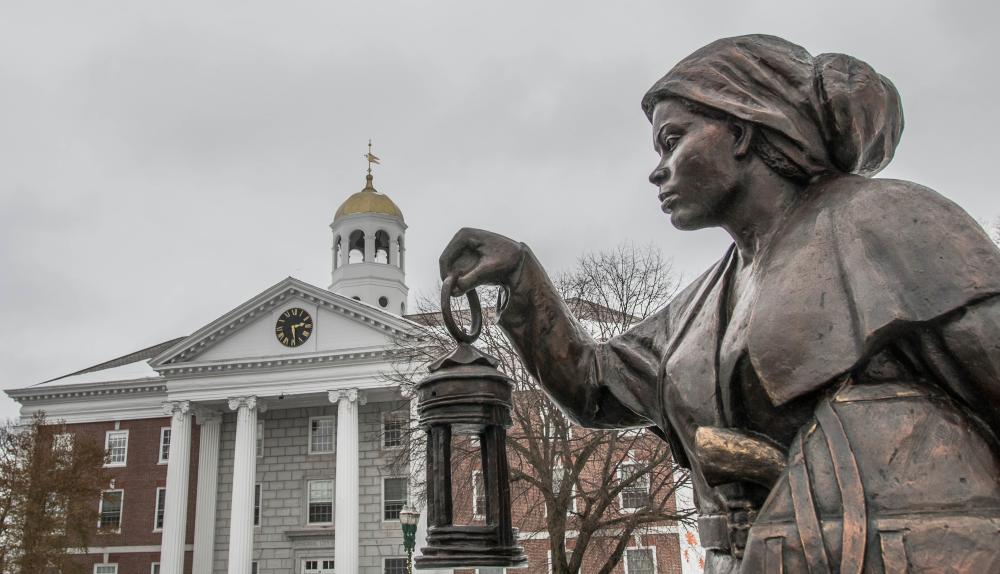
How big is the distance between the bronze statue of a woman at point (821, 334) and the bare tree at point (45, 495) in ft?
124

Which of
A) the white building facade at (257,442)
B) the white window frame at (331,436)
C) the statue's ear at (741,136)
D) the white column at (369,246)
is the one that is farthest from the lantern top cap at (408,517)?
the white column at (369,246)

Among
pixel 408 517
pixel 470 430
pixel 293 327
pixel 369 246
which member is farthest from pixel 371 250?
pixel 470 430

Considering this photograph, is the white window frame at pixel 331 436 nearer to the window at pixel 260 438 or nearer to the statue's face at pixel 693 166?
the window at pixel 260 438

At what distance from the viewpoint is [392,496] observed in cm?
4150

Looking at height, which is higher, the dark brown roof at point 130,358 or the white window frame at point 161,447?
the dark brown roof at point 130,358

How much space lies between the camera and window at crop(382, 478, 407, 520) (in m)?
41.1

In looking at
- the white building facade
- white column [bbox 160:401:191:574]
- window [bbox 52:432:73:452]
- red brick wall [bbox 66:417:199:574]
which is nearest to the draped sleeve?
the white building facade

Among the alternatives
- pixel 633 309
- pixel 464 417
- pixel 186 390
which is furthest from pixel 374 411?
pixel 464 417

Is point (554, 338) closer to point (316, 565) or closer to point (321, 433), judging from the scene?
point (316, 565)

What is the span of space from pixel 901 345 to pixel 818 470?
0.81ft

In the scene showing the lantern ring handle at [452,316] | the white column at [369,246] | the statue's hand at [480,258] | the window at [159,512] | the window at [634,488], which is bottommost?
the lantern ring handle at [452,316]

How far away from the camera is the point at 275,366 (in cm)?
4084

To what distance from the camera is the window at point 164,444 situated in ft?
146

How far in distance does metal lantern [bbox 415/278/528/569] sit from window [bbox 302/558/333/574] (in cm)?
4104
